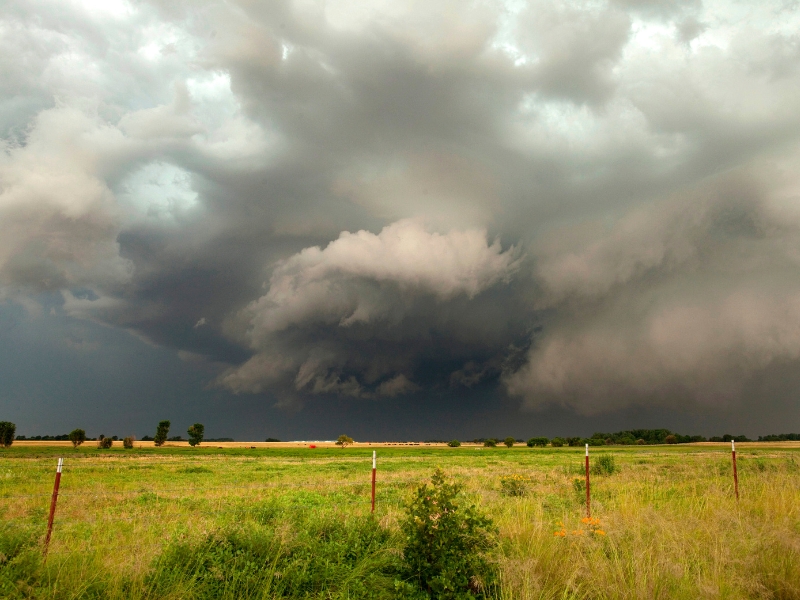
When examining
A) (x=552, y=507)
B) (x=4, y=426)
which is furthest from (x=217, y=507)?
(x=4, y=426)

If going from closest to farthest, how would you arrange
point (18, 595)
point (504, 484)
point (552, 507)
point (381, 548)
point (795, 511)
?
point (18, 595) → point (381, 548) → point (795, 511) → point (552, 507) → point (504, 484)

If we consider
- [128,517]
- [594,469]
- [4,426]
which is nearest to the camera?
[128,517]

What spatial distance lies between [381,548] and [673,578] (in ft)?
15.2

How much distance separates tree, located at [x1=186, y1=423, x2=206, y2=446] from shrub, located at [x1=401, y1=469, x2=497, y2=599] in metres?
160

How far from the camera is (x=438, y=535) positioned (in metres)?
7.79

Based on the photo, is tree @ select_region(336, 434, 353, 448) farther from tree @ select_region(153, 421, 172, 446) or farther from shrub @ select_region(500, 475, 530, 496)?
shrub @ select_region(500, 475, 530, 496)

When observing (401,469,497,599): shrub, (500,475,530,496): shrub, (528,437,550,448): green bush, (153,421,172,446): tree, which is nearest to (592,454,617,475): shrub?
(500,475,530,496): shrub

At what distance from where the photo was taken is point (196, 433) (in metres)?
154

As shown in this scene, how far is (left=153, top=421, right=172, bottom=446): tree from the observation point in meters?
140

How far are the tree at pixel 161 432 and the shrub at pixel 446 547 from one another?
15178cm

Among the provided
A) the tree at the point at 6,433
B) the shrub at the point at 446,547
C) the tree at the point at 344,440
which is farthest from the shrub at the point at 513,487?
the tree at the point at 344,440

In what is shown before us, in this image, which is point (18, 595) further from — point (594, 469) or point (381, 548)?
point (594, 469)

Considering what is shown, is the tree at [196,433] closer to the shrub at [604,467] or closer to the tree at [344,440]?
the tree at [344,440]

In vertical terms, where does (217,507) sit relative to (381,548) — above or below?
below
